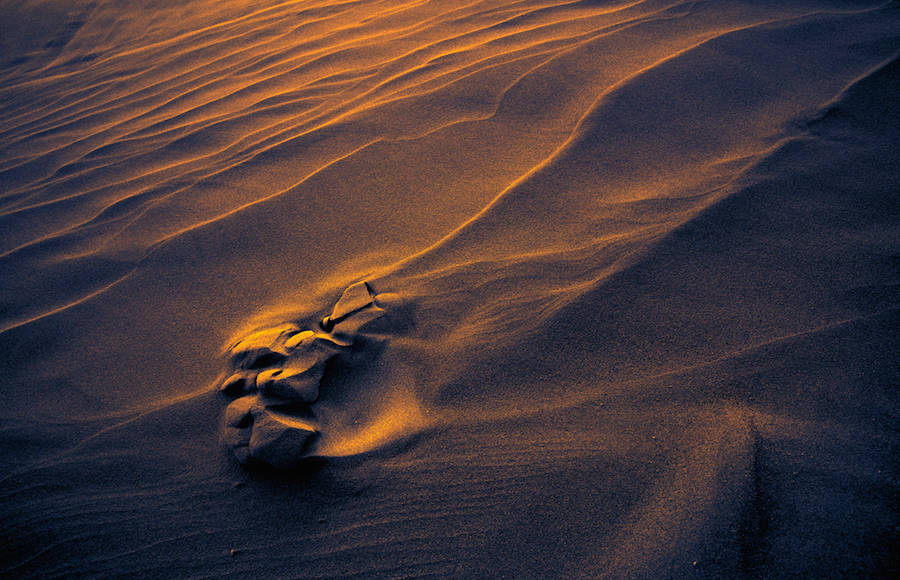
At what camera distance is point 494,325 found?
1.25 meters

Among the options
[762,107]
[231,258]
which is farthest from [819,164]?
[231,258]

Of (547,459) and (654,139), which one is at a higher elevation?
(654,139)

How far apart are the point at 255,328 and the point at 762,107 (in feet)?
7.02

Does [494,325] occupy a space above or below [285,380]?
below

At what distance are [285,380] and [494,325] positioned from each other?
57 cm

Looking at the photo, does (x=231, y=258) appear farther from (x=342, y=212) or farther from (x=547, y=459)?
(x=547, y=459)

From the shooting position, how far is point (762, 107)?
1.83m

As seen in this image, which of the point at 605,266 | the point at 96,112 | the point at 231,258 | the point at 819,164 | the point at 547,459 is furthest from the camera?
the point at 96,112

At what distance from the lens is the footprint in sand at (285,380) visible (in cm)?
101

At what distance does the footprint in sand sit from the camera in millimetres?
1008

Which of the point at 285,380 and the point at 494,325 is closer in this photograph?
the point at 285,380

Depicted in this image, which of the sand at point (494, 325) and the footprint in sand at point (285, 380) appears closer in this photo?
the sand at point (494, 325)

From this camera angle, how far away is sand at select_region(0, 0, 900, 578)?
0.89 meters

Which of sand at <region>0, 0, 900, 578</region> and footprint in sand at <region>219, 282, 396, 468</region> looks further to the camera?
footprint in sand at <region>219, 282, 396, 468</region>
